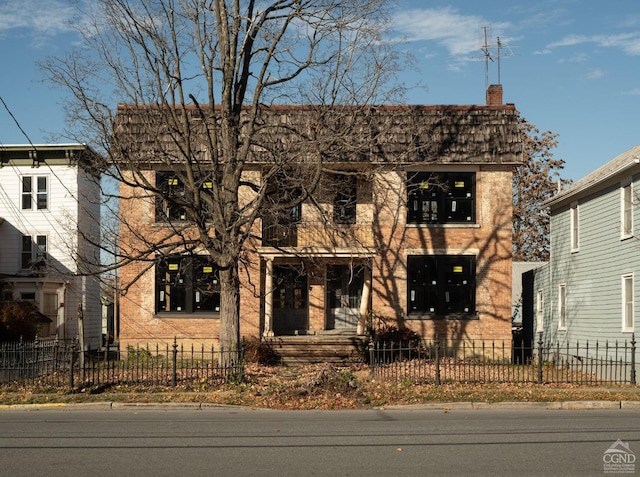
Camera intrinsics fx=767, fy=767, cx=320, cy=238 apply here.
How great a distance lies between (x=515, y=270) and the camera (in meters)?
43.2

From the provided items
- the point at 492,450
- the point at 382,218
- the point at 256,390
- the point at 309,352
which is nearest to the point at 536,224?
the point at 382,218

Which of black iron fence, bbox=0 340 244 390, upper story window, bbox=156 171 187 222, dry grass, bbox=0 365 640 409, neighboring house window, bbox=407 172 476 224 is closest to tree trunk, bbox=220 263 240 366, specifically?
black iron fence, bbox=0 340 244 390

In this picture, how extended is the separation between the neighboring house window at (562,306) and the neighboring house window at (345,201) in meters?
8.27

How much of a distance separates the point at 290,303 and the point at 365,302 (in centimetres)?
317

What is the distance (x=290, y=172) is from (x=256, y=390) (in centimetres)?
717

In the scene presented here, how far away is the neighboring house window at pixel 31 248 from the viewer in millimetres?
35406

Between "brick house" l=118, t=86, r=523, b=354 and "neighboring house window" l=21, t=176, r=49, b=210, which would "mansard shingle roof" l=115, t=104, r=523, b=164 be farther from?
"neighboring house window" l=21, t=176, r=49, b=210

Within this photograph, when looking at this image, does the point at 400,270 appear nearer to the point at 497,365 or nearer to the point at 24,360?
the point at 497,365

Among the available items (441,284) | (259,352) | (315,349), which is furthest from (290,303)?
(441,284)

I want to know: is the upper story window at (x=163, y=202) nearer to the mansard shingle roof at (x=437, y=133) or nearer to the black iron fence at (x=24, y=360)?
the mansard shingle roof at (x=437, y=133)

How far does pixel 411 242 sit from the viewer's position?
1087 inches

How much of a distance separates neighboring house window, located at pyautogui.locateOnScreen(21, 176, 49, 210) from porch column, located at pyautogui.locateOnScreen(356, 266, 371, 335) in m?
17.1

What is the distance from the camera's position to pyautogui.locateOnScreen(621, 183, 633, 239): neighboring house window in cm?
2275

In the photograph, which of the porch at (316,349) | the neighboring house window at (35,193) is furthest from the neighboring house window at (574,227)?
the neighboring house window at (35,193)
